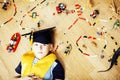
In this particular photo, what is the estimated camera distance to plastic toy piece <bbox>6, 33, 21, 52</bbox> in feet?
5.60

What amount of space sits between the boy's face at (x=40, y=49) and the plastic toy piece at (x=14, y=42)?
147 mm

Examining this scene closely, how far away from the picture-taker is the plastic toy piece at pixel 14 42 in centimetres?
171

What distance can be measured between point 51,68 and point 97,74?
275 millimetres

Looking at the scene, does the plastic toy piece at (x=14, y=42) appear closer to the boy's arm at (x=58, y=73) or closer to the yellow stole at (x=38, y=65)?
the yellow stole at (x=38, y=65)

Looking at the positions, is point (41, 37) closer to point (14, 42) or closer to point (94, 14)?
point (14, 42)

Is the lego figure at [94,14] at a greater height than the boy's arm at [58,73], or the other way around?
the lego figure at [94,14]

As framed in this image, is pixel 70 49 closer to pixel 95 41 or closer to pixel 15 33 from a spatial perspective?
pixel 95 41

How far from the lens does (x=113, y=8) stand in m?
1.64

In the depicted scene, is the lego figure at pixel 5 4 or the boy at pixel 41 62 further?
the lego figure at pixel 5 4

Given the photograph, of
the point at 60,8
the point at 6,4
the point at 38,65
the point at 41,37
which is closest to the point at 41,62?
the point at 38,65

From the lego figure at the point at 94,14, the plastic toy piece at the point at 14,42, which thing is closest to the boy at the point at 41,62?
the plastic toy piece at the point at 14,42

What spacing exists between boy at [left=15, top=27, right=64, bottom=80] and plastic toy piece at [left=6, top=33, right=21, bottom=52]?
126 mm

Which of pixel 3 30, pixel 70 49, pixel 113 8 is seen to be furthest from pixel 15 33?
pixel 113 8

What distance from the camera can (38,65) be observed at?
161 cm
